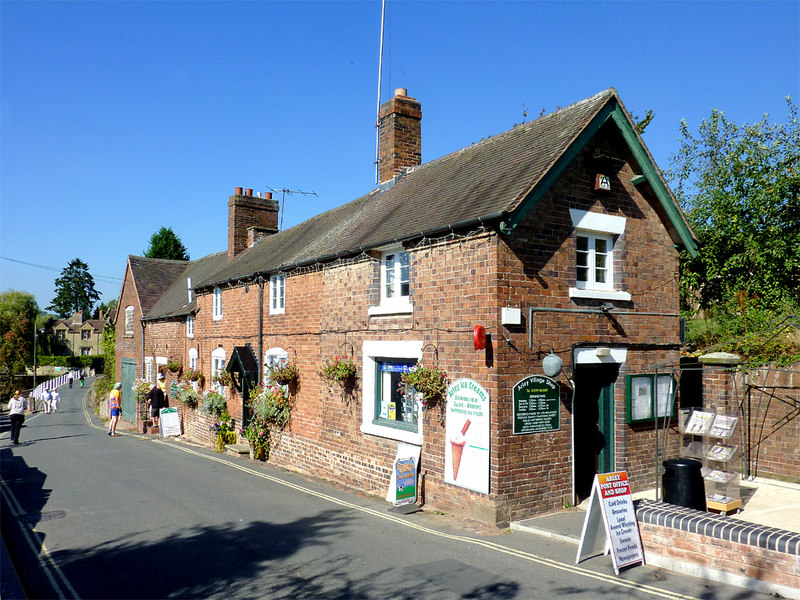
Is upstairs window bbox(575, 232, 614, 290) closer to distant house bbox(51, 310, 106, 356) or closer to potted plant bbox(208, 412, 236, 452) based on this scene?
potted plant bbox(208, 412, 236, 452)

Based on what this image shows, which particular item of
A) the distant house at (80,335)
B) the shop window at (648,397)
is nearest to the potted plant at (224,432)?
the shop window at (648,397)

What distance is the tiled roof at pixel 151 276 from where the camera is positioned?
31.1 m

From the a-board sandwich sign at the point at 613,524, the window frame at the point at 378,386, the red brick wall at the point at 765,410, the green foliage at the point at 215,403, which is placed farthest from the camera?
the green foliage at the point at 215,403

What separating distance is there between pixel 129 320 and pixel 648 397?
28158mm

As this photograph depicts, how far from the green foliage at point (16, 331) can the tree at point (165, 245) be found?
568 inches

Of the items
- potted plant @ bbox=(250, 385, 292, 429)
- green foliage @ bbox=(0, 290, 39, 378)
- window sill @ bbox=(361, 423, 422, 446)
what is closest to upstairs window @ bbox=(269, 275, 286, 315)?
potted plant @ bbox=(250, 385, 292, 429)

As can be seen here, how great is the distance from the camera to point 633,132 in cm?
1090

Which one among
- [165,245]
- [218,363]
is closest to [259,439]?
[218,363]

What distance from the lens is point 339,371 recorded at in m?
12.7

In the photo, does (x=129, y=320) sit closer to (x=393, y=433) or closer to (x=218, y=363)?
(x=218, y=363)

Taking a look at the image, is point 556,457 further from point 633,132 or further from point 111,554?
point 111,554

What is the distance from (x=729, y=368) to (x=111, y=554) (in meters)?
10.7

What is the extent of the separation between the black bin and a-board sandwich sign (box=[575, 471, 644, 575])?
110 cm

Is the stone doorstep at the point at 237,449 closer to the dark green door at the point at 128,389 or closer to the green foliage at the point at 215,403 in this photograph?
the green foliage at the point at 215,403
